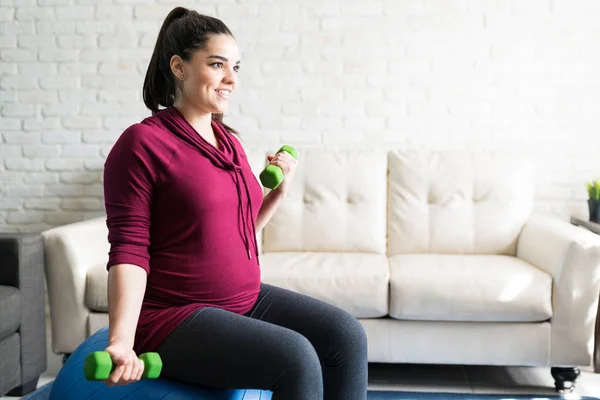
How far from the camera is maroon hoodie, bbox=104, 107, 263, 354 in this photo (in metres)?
1.35

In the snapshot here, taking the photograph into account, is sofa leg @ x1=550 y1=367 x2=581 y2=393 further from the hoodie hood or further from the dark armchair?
the dark armchair

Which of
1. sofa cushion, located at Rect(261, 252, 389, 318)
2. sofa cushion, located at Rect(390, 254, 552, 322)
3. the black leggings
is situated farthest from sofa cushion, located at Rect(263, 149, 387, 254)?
the black leggings

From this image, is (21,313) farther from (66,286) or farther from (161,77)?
(161,77)

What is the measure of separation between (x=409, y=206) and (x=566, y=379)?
0.95 meters

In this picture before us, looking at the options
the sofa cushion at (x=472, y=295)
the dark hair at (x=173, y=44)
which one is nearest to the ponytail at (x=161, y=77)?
the dark hair at (x=173, y=44)

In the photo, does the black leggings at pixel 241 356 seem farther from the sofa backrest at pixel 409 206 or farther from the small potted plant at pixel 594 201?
the small potted plant at pixel 594 201

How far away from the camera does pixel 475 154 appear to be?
10.1ft

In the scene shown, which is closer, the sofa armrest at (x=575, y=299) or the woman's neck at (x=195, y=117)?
the woman's neck at (x=195, y=117)

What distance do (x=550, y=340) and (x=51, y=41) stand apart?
9.01ft

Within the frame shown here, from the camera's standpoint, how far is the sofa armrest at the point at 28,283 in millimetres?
2443

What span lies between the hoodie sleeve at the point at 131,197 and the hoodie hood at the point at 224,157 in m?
0.10

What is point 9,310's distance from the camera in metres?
2.34

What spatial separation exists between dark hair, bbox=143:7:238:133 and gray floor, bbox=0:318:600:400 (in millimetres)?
1469

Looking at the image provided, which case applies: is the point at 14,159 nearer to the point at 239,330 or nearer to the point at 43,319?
the point at 43,319
